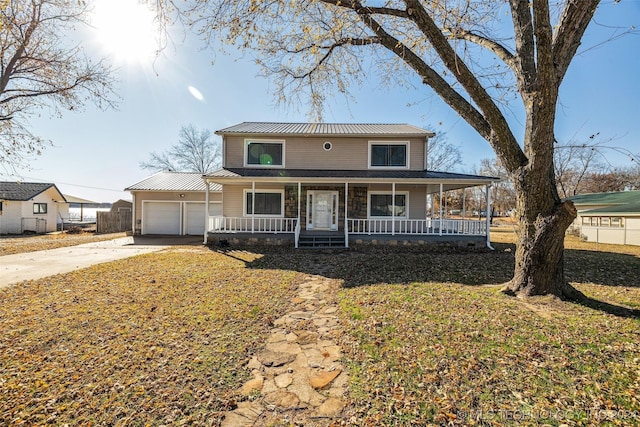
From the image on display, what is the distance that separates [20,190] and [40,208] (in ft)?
5.52

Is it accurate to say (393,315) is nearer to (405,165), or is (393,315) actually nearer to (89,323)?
(89,323)

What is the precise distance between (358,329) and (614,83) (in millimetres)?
7365

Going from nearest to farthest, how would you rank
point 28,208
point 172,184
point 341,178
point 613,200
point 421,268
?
point 421,268, point 341,178, point 172,184, point 613,200, point 28,208

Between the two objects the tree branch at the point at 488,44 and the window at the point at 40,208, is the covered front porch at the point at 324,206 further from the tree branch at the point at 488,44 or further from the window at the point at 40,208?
the window at the point at 40,208

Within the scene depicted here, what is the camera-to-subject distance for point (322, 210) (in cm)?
1364

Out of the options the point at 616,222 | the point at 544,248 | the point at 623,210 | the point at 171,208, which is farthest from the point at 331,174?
the point at 616,222

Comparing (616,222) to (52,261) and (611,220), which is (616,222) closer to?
(611,220)

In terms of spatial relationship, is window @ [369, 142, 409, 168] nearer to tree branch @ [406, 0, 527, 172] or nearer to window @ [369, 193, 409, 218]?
window @ [369, 193, 409, 218]

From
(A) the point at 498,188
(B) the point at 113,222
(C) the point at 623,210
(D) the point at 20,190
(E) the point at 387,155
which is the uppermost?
(A) the point at 498,188

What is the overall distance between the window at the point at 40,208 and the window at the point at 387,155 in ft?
81.8

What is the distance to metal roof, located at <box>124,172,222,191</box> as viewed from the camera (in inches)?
663

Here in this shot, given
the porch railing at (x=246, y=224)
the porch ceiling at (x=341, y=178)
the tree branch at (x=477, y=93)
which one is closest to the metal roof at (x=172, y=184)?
the porch railing at (x=246, y=224)

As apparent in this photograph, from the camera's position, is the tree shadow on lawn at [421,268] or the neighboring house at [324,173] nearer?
the tree shadow on lawn at [421,268]

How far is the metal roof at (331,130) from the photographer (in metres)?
13.5
